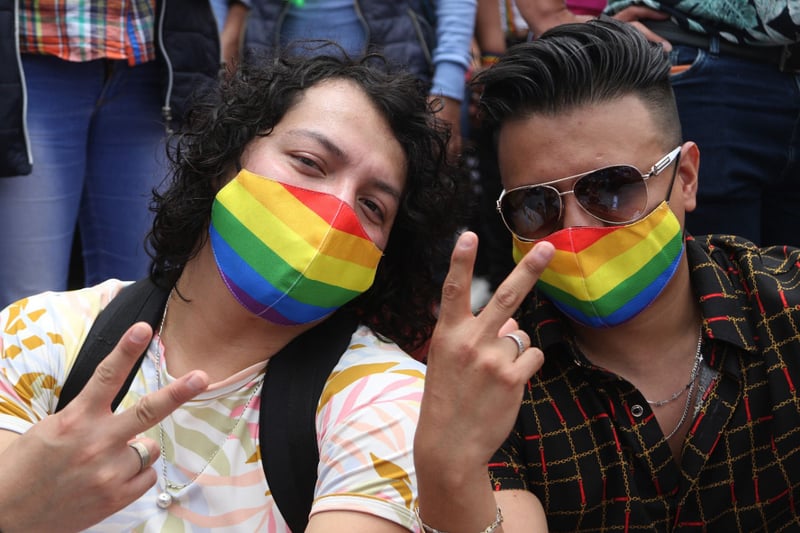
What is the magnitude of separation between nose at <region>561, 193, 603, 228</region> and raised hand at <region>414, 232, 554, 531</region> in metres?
0.61

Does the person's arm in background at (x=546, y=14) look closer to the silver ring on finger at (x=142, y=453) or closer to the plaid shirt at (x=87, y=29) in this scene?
the plaid shirt at (x=87, y=29)

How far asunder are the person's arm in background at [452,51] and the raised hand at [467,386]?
1.95 metres

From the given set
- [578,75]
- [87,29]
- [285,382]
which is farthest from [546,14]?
[285,382]

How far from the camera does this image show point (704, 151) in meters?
3.05

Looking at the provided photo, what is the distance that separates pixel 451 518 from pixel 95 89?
90.1 inches

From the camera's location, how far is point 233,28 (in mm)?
4043

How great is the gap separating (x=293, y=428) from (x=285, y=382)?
136 mm

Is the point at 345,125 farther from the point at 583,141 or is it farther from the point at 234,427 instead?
the point at 234,427

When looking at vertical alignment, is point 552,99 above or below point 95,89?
above

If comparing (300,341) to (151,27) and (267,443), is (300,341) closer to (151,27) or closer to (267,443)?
(267,443)

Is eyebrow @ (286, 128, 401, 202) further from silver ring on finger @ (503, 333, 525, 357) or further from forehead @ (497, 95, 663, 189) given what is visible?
silver ring on finger @ (503, 333, 525, 357)

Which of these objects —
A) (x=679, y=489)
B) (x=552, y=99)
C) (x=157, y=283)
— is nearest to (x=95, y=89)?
(x=157, y=283)

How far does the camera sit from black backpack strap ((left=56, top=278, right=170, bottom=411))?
88.5 inches

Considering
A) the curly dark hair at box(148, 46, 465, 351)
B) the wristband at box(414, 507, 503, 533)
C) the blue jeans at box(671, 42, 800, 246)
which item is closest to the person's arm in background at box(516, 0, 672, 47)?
the blue jeans at box(671, 42, 800, 246)
